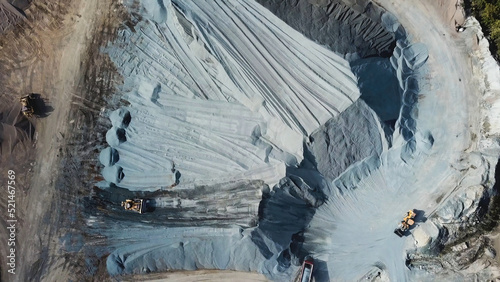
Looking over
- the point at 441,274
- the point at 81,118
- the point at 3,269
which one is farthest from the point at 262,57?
the point at 3,269

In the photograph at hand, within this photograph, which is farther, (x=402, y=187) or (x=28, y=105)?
(x=28, y=105)

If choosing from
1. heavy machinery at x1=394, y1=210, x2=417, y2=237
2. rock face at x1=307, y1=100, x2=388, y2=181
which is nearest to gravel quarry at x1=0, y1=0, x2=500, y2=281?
rock face at x1=307, y1=100, x2=388, y2=181

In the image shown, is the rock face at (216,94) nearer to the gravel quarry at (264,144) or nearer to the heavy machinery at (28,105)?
the gravel quarry at (264,144)

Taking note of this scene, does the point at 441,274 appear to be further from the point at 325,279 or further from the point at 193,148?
the point at 193,148

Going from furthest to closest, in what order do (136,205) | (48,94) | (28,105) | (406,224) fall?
(48,94) < (28,105) < (136,205) < (406,224)

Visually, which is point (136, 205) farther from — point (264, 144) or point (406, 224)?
point (406, 224)

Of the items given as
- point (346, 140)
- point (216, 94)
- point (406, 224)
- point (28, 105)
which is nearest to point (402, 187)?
point (406, 224)

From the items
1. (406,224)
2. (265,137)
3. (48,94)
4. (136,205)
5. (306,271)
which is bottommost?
(136,205)
